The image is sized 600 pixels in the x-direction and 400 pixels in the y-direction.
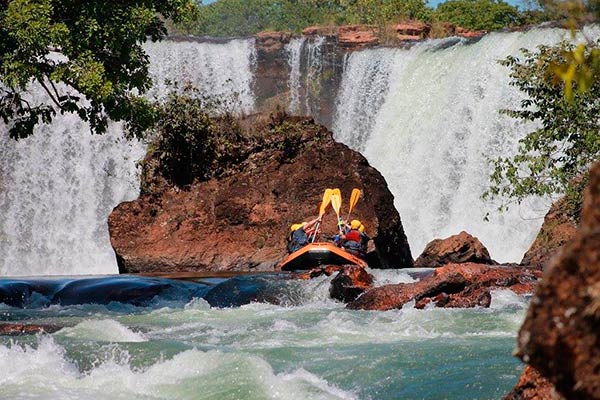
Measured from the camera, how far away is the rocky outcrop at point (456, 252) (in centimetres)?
2119

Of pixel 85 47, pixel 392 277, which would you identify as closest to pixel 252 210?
pixel 392 277

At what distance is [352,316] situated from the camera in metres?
12.5

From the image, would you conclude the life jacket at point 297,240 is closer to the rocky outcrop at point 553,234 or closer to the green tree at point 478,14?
the rocky outcrop at point 553,234

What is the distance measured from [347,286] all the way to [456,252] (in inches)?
272

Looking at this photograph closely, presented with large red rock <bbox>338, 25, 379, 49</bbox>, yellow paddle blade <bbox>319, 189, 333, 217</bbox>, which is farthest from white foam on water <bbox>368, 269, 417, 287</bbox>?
large red rock <bbox>338, 25, 379, 49</bbox>

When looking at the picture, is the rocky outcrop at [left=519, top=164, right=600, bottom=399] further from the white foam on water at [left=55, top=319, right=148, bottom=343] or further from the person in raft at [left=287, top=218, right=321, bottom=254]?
the person in raft at [left=287, top=218, right=321, bottom=254]

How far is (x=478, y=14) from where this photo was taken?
194ft

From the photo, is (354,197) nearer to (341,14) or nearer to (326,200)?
(326,200)

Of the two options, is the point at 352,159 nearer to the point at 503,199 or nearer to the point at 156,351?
the point at 503,199

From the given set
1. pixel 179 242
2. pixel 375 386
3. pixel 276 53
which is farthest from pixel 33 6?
pixel 276 53

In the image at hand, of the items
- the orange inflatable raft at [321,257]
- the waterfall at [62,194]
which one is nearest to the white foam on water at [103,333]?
the orange inflatable raft at [321,257]

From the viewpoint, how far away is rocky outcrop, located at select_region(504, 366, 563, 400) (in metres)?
4.58

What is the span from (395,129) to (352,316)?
18.2 metres

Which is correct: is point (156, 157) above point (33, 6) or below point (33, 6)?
below
